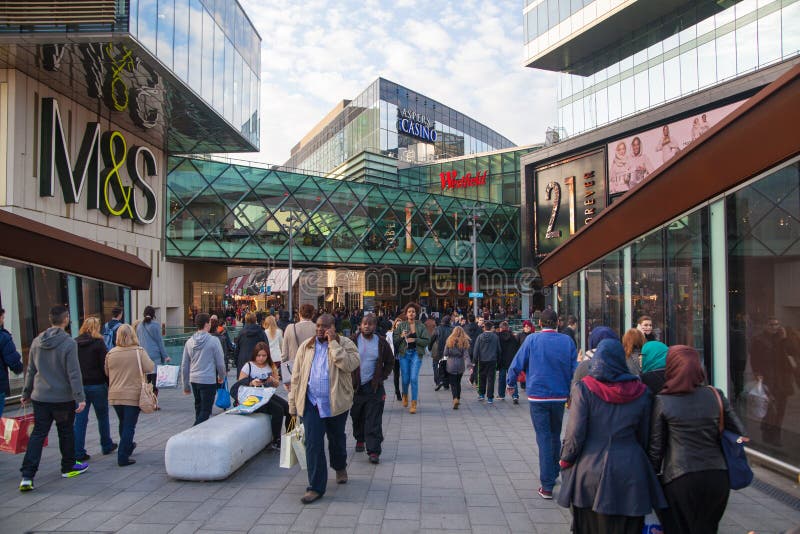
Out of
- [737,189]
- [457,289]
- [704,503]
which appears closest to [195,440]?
[704,503]

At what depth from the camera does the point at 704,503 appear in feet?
11.7

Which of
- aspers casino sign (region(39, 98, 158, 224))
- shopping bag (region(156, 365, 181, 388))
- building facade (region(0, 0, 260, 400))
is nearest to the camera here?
shopping bag (region(156, 365, 181, 388))

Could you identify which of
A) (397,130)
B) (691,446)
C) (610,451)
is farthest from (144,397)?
(397,130)

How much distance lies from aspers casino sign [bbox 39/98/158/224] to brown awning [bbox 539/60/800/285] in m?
16.5

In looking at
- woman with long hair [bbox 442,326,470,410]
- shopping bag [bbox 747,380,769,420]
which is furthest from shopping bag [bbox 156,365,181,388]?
shopping bag [bbox 747,380,769,420]

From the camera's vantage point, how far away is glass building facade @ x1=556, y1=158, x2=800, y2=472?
20.7 ft

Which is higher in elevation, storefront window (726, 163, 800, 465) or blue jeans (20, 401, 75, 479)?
storefront window (726, 163, 800, 465)

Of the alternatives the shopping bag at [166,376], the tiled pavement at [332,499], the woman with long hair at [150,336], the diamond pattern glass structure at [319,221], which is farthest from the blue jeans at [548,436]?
the diamond pattern glass structure at [319,221]

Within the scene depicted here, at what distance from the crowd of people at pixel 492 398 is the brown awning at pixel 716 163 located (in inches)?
74.5

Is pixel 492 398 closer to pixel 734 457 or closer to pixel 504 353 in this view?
pixel 504 353

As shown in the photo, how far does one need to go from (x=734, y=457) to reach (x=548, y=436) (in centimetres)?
221

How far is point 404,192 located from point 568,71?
13.5 meters

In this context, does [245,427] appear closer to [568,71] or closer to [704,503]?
[704,503]

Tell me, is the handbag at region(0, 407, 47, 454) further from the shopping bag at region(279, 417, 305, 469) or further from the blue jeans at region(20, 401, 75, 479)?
the shopping bag at region(279, 417, 305, 469)
